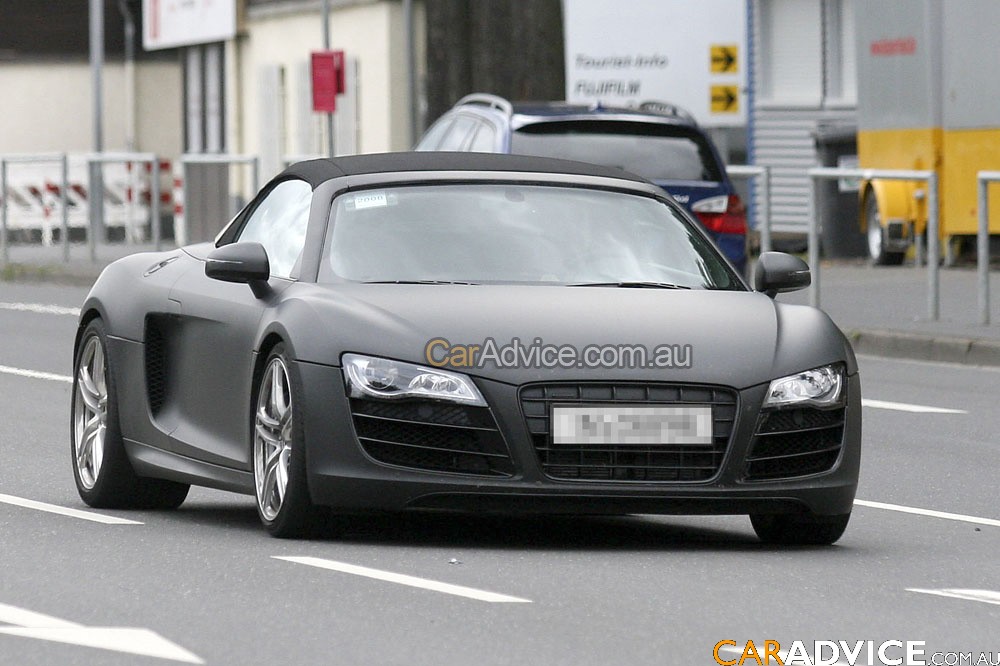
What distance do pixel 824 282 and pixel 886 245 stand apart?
645mm

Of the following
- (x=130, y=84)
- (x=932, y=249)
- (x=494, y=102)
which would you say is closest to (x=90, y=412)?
(x=494, y=102)

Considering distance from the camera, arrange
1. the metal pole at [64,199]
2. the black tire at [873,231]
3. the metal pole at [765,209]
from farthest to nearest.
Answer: the metal pole at [64,199]
the black tire at [873,231]
the metal pole at [765,209]

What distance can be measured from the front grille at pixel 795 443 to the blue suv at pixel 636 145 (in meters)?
9.28

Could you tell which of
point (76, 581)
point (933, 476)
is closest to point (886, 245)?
point (933, 476)

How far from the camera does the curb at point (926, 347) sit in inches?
654

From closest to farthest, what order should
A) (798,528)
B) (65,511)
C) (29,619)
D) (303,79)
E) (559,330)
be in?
(29,619) → (559,330) → (798,528) → (65,511) → (303,79)

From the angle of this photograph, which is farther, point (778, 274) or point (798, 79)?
point (798, 79)

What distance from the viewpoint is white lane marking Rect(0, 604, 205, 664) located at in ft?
20.0

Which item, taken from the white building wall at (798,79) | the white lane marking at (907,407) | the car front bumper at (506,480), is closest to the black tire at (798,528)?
the car front bumper at (506,480)

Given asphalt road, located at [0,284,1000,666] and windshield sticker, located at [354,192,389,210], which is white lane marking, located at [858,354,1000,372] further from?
windshield sticker, located at [354,192,389,210]

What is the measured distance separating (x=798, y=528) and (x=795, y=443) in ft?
1.56

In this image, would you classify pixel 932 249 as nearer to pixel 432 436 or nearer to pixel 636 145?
pixel 636 145

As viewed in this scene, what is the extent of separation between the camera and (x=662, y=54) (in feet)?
89.1

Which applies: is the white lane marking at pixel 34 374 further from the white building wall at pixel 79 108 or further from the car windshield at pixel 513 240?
the white building wall at pixel 79 108
